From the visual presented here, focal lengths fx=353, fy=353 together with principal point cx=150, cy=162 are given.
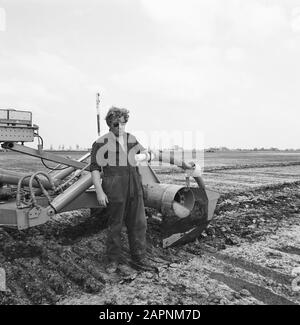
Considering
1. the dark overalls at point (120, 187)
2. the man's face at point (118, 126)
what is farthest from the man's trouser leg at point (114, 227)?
the man's face at point (118, 126)

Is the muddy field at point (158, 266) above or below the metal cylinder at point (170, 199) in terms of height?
below

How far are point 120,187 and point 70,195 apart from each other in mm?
559

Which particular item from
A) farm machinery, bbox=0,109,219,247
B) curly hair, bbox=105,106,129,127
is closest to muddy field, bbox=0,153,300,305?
farm machinery, bbox=0,109,219,247

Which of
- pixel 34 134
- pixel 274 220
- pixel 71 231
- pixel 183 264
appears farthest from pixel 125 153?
pixel 274 220

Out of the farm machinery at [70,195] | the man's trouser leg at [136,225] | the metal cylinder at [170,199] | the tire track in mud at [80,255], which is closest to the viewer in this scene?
the tire track in mud at [80,255]

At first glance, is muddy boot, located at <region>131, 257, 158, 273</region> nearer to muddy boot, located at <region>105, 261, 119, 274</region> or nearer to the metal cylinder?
muddy boot, located at <region>105, 261, 119, 274</region>

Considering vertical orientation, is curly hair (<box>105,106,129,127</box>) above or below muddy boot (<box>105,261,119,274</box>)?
above

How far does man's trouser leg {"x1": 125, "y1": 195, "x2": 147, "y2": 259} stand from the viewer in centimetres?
389

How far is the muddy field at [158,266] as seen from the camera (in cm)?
324

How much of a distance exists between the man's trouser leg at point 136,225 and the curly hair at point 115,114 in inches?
34.7

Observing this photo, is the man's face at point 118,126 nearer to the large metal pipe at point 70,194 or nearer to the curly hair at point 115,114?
the curly hair at point 115,114

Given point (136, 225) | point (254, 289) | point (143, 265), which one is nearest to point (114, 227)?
point (136, 225)

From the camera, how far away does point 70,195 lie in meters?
3.79

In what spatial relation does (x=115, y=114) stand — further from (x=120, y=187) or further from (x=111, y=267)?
(x=111, y=267)
